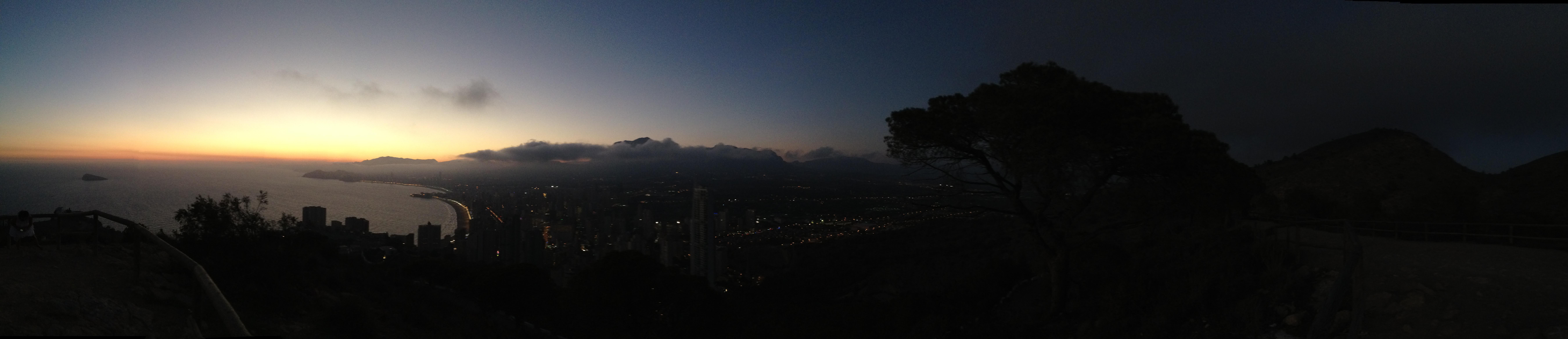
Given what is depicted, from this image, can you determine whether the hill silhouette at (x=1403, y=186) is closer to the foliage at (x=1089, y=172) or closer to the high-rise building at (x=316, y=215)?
the foliage at (x=1089, y=172)

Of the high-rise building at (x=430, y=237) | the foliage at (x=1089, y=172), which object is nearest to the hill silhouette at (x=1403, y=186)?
→ the foliage at (x=1089, y=172)

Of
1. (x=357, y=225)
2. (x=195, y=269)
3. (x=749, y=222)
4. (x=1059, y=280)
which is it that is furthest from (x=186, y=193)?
(x=1059, y=280)

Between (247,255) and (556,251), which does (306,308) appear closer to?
(247,255)

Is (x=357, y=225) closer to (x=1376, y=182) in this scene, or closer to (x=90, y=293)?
(x=90, y=293)

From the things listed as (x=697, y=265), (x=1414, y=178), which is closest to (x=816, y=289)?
(x=697, y=265)

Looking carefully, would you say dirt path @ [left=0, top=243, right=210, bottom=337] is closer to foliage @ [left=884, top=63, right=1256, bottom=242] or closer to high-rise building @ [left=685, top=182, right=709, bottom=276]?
foliage @ [left=884, top=63, right=1256, bottom=242]
